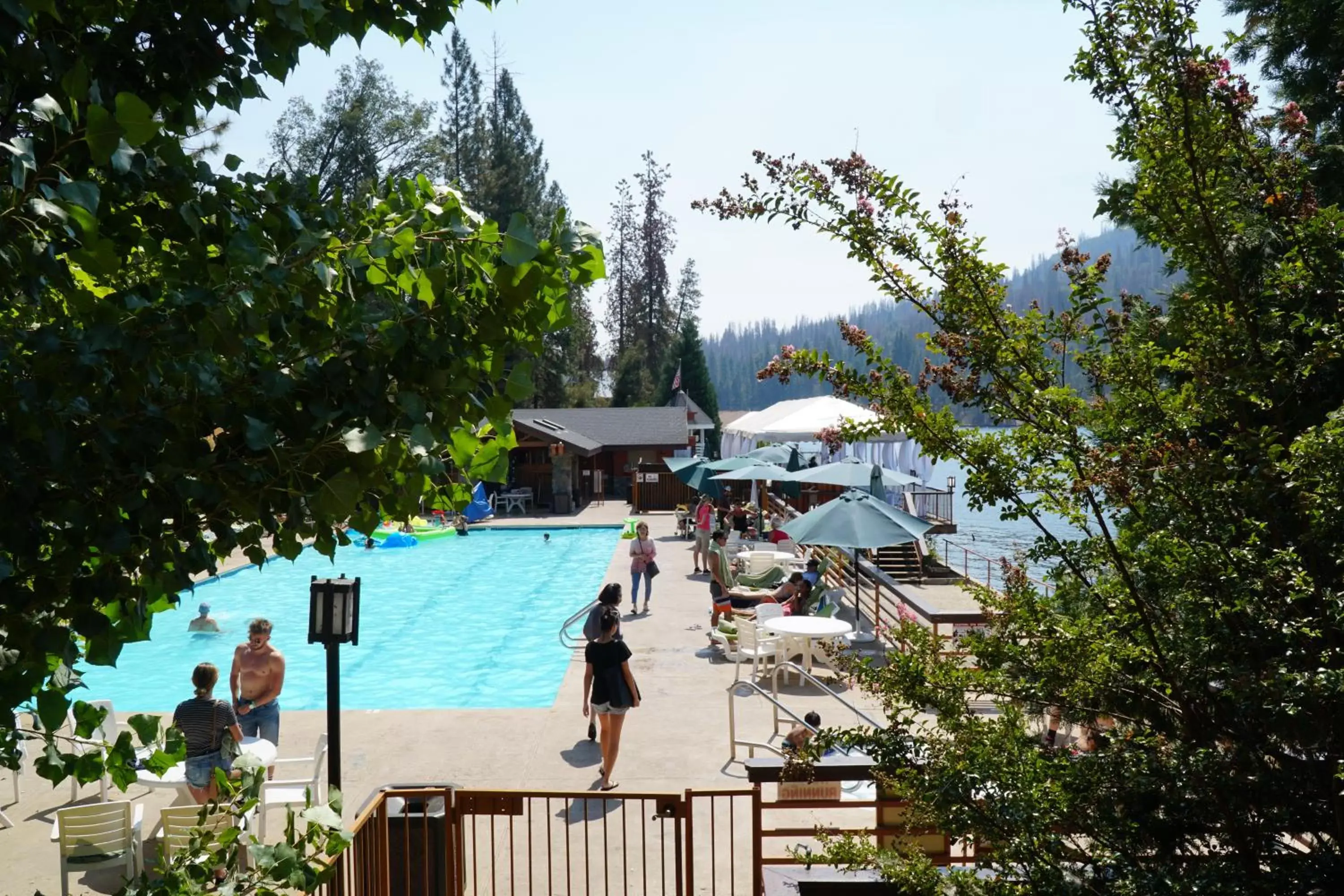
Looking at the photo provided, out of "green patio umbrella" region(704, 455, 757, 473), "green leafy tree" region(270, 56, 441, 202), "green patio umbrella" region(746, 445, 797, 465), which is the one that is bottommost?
"green patio umbrella" region(704, 455, 757, 473)

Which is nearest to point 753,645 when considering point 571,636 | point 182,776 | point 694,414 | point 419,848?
point 571,636

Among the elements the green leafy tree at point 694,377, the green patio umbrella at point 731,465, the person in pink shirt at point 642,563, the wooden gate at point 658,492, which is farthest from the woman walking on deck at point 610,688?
the green leafy tree at point 694,377

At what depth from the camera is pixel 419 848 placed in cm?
644

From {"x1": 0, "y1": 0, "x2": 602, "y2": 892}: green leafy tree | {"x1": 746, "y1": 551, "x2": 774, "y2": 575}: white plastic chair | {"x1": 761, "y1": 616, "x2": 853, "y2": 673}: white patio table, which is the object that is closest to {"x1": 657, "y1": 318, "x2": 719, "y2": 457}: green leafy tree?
{"x1": 746, "y1": 551, "x2": 774, "y2": 575}: white plastic chair

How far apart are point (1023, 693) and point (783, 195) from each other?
1946 millimetres

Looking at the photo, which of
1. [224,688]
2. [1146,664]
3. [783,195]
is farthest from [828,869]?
[224,688]

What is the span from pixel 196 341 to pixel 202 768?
19.3 feet

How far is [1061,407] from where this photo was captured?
3596 millimetres

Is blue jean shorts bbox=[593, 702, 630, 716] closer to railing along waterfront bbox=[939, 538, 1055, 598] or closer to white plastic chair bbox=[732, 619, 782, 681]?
railing along waterfront bbox=[939, 538, 1055, 598]

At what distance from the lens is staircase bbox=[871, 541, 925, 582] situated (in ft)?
67.7

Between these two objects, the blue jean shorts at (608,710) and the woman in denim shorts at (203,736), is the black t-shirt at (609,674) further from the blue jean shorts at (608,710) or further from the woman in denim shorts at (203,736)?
the woman in denim shorts at (203,736)

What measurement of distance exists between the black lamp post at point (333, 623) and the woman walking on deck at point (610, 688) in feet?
7.75

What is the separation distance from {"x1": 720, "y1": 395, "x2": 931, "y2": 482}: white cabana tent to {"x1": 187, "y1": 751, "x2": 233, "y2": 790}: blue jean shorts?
14457mm

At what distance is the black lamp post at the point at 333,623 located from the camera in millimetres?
6836
